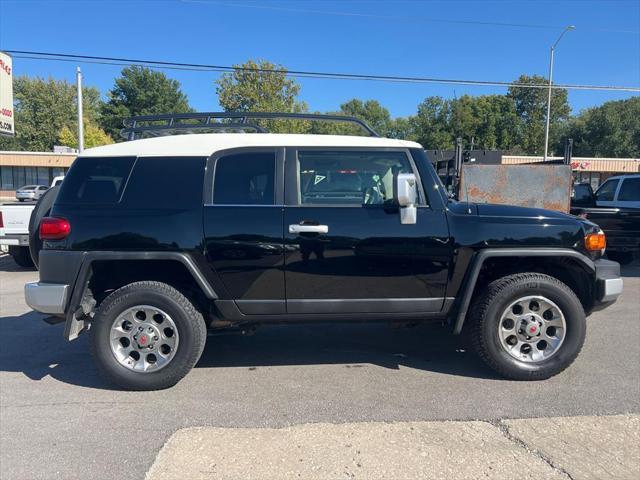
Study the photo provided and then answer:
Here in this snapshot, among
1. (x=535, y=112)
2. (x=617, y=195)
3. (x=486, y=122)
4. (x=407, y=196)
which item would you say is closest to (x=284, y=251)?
(x=407, y=196)

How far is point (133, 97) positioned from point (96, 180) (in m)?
56.4

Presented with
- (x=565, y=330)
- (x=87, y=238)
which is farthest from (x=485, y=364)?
(x=87, y=238)

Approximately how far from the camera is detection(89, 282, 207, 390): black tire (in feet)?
12.5

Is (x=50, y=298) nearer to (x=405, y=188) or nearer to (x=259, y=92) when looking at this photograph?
(x=405, y=188)

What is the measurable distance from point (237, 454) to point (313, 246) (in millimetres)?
1597

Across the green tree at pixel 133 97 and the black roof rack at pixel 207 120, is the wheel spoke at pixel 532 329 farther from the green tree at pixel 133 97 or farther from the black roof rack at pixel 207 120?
the green tree at pixel 133 97

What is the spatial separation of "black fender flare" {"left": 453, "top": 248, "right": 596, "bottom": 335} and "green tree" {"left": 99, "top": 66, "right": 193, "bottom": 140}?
54843mm

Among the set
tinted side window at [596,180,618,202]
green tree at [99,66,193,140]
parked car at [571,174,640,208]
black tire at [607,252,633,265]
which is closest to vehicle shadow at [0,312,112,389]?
black tire at [607,252,633,265]

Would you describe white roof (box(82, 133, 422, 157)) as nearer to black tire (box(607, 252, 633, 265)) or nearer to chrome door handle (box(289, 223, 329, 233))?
chrome door handle (box(289, 223, 329, 233))

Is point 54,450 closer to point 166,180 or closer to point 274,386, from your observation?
point 274,386

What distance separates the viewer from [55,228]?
3.81 meters

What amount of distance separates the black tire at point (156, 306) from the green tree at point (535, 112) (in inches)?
2163

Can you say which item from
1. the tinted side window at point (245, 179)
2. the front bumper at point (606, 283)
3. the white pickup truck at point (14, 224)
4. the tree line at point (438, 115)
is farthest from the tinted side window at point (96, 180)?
the tree line at point (438, 115)

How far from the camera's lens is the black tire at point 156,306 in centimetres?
382
